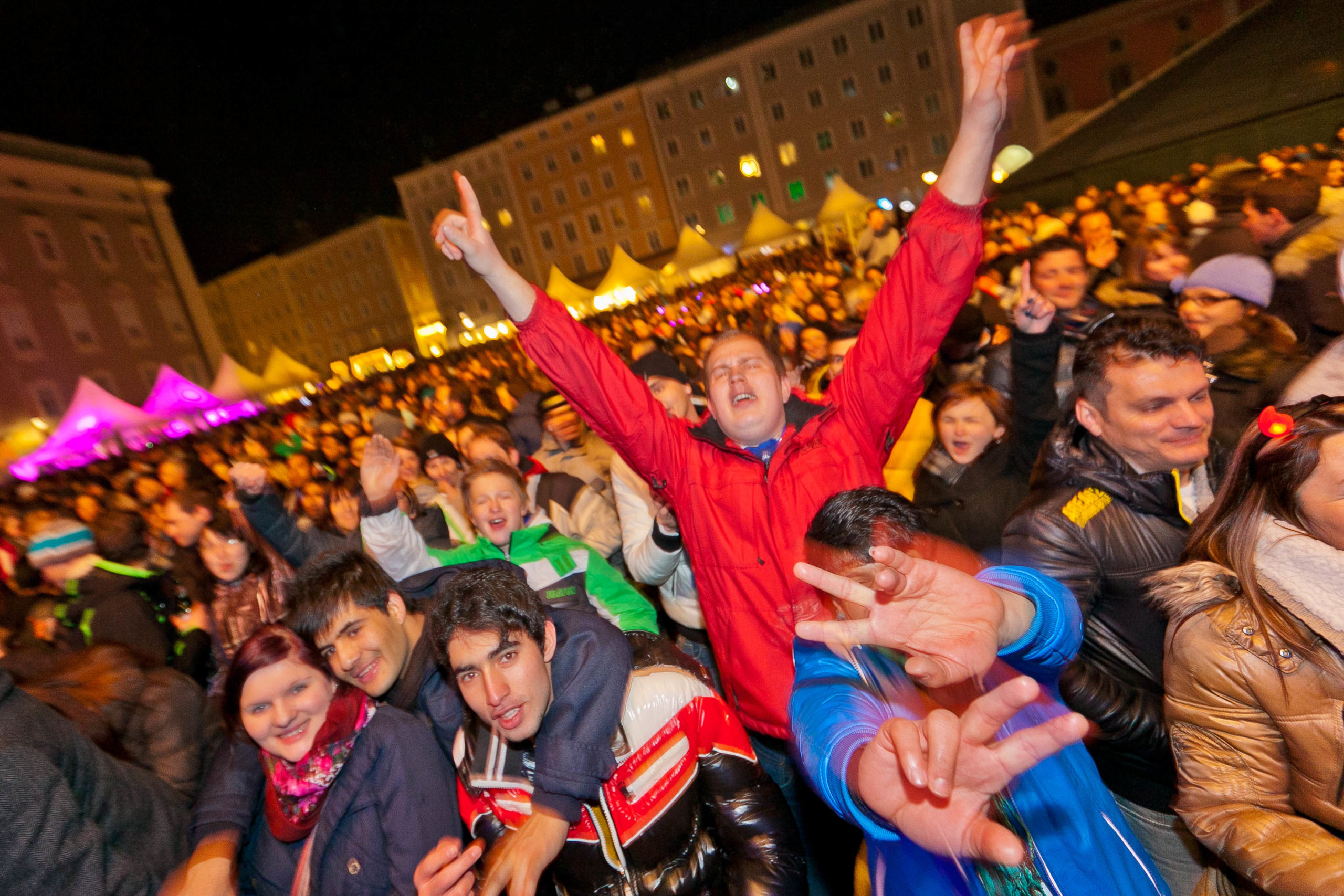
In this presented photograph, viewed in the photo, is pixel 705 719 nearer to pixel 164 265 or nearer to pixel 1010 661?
pixel 1010 661

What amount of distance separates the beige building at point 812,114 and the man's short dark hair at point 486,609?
1409 inches

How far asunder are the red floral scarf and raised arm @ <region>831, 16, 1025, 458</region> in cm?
176

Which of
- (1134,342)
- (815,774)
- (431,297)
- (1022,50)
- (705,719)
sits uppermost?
(431,297)

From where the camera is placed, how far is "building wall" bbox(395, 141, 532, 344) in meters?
39.7

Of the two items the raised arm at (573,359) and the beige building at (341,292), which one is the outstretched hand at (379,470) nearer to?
the raised arm at (573,359)

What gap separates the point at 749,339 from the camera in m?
2.37

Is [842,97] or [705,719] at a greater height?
[842,97]

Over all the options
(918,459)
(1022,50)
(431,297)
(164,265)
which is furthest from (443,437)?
(431,297)

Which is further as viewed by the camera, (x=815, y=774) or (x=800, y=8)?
(x=800, y=8)

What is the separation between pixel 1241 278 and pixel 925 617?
9.72 feet

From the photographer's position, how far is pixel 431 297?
50156 mm

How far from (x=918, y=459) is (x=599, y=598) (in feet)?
6.03

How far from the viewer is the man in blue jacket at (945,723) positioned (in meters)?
1.01

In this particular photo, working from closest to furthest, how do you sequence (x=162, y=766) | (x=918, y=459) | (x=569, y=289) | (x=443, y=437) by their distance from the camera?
(x=162, y=766), (x=918, y=459), (x=443, y=437), (x=569, y=289)
